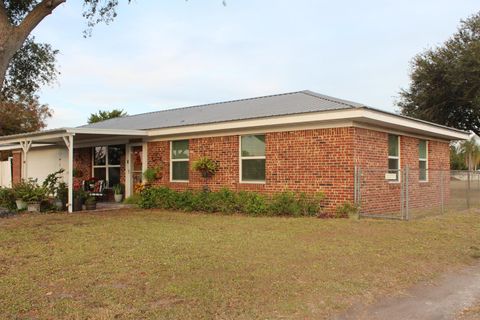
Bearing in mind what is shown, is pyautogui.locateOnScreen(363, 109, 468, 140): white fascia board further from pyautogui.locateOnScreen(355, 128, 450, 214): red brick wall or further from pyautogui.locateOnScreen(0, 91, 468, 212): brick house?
pyautogui.locateOnScreen(355, 128, 450, 214): red brick wall

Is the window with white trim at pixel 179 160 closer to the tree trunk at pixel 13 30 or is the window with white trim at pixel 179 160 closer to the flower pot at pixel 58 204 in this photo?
the flower pot at pixel 58 204

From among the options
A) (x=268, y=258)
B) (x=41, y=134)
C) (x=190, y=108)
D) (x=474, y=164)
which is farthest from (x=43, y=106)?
(x=474, y=164)

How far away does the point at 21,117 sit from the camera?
37.6 m

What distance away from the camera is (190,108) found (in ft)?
65.3

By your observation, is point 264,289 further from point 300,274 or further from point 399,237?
point 399,237

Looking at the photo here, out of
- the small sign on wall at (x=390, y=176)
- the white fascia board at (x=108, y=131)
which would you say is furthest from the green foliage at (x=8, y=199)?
the small sign on wall at (x=390, y=176)

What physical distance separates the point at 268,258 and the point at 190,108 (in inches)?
551

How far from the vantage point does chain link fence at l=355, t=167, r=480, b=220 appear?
11.5 m

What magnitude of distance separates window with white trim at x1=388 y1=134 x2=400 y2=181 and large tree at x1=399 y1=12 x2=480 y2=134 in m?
11.6

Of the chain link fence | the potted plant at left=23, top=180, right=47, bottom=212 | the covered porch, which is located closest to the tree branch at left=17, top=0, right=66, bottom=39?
the covered porch

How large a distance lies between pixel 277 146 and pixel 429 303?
8201mm

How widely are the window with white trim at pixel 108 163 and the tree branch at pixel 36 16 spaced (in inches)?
277

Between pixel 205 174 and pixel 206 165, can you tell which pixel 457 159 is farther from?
pixel 206 165

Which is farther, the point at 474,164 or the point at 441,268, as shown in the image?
the point at 474,164
